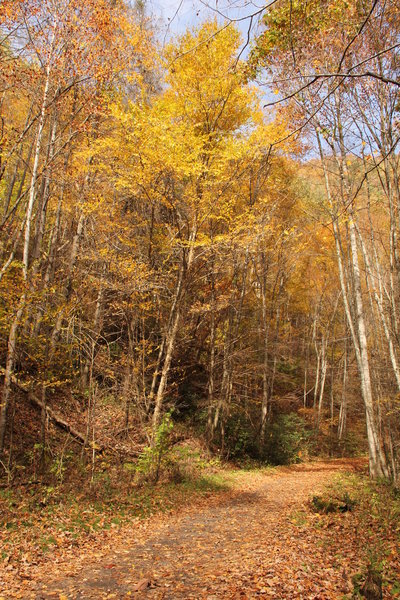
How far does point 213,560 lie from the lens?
454 cm

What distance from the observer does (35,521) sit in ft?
16.9

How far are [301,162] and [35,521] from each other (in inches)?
459

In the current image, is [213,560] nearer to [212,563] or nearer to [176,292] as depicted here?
[212,563]

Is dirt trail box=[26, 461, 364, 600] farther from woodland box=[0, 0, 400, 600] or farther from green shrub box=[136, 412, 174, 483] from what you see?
green shrub box=[136, 412, 174, 483]

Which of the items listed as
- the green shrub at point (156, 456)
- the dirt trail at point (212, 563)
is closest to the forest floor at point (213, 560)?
the dirt trail at point (212, 563)

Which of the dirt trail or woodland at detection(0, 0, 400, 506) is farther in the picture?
woodland at detection(0, 0, 400, 506)

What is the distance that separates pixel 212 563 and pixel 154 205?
7.78m

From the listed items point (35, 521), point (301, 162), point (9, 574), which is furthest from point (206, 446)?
point (301, 162)

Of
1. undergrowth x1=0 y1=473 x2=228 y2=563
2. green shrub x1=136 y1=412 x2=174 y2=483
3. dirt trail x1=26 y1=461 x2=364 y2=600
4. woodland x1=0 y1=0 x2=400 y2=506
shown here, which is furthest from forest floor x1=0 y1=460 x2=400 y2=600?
woodland x1=0 y1=0 x2=400 y2=506

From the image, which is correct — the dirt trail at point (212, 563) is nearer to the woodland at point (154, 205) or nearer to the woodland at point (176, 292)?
the woodland at point (176, 292)

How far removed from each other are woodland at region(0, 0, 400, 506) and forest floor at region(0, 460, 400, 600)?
2027 millimetres

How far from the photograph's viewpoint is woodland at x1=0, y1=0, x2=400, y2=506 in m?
6.79

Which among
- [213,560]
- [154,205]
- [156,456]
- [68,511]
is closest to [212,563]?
[213,560]

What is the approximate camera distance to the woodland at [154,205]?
679 centimetres
